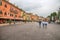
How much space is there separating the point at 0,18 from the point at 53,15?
2614 inches

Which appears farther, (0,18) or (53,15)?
(53,15)

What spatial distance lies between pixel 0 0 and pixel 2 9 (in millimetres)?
3870

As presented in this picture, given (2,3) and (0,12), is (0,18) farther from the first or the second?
(2,3)

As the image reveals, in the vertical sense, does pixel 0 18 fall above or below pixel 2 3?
below

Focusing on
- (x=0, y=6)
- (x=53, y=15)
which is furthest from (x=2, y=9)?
(x=53, y=15)

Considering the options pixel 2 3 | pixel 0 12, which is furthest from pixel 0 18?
pixel 2 3

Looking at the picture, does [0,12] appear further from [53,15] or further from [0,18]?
[53,15]

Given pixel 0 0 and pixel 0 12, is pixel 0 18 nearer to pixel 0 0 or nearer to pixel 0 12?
pixel 0 12

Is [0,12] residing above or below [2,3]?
below

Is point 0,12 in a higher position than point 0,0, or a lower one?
lower

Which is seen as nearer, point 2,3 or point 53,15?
point 2,3

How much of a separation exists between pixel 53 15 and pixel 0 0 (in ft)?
218

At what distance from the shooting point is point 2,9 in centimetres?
4903

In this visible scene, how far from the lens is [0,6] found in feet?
156
